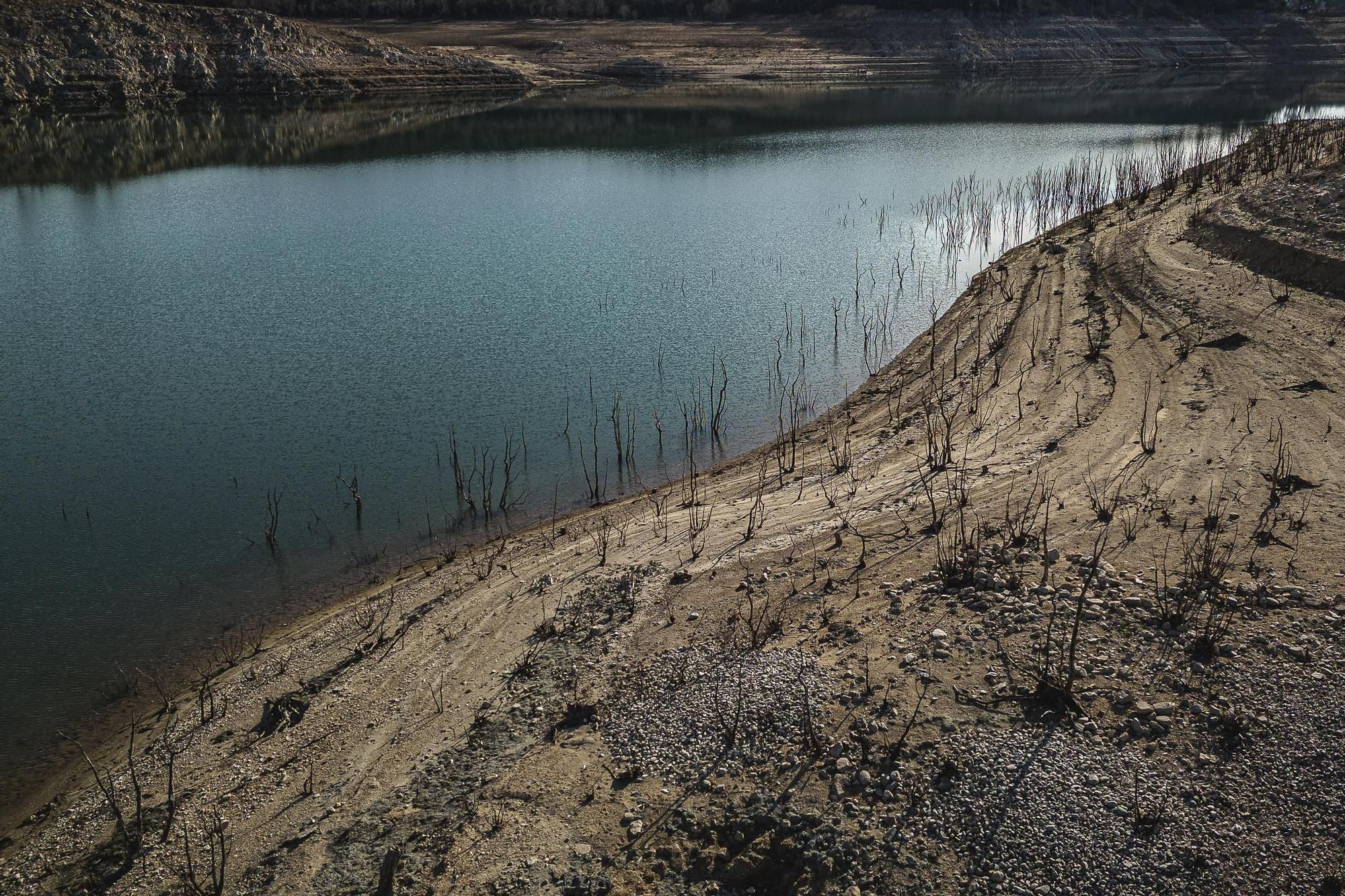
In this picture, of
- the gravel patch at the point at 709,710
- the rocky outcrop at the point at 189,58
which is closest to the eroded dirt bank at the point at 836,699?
the gravel patch at the point at 709,710

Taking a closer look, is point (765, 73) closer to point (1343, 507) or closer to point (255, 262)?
point (255, 262)

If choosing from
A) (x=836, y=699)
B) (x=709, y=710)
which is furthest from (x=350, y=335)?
(x=836, y=699)

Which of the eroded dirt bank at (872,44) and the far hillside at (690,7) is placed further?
the far hillside at (690,7)

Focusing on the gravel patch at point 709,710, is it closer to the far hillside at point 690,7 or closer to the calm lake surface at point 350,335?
the calm lake surface at point 350,335

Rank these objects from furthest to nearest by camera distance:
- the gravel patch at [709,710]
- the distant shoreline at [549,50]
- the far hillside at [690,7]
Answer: the far hillside at [690,7]
the distant shoreline at [549,50]
the gravel patch at [709,710]

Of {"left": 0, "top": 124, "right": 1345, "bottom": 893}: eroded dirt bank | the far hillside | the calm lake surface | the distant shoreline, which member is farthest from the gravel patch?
the far hillside

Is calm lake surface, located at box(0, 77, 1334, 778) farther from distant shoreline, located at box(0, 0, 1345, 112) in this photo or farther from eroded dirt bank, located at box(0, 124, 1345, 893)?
distant shoreline, located at box(0, 0, 1345, 112)
